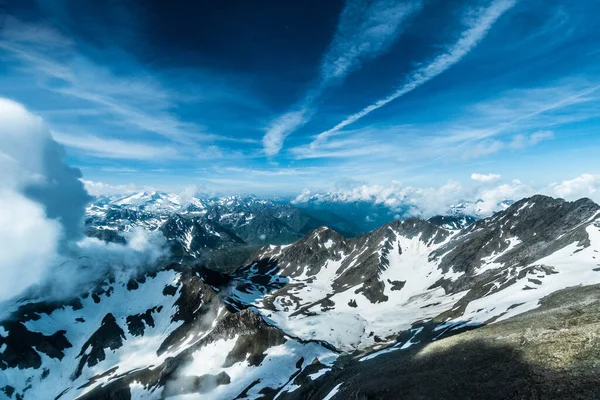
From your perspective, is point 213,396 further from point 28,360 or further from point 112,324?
point 28,360

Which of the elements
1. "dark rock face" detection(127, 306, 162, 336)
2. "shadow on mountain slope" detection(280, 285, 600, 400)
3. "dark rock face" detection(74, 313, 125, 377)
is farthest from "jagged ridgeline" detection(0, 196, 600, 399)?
"dark rock face" detection(127, 306, 162, 336)

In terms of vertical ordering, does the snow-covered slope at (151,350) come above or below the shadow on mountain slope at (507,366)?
below

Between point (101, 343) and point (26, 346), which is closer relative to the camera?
point (26, 346)

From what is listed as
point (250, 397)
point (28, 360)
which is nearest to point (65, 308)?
→ point (28, 360)

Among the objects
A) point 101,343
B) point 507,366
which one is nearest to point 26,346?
point 101,343

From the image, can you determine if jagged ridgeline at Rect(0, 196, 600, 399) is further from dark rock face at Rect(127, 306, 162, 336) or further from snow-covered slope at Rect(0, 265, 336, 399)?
dark rock face at Rect(127, 306, 162, 336)

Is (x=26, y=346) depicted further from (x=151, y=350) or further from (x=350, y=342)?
(x=350, y=342)

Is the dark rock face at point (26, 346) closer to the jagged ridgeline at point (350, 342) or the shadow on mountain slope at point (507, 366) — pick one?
the jagged ridgeline at point (350, 342)

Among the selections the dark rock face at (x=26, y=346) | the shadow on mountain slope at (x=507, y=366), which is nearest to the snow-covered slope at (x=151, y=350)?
the dark rock face at (x=26, y=346)

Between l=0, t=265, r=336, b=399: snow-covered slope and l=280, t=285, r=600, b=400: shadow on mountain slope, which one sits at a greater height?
l=280, t=285, r=600, b=400: shadow on mountain slope

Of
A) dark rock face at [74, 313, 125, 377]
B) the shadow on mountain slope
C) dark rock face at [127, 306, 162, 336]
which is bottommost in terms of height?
dark rock face at [74, 313, 125, 377]

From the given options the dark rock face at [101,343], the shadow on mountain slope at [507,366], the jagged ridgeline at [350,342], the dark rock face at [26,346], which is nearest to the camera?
the shadow on mountain slope at [507,366]

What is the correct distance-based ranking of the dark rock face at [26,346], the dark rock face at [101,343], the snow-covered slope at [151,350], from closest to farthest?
Answer: the snow-covered slope at [151,350]
the dark rock face at [26,346]
the dark rock face at [101,343]
